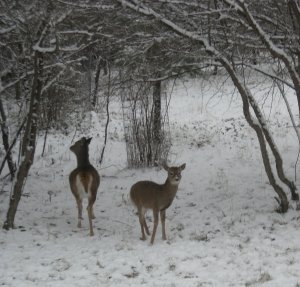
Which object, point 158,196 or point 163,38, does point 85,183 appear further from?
point 163,38

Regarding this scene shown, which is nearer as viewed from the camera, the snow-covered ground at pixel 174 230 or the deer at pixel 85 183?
the snow-covered ground at pixel 174 230

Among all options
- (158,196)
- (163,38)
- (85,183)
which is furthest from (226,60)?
(85,183)

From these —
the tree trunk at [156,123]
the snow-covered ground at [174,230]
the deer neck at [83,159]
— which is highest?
the tree trunk at [156,123]

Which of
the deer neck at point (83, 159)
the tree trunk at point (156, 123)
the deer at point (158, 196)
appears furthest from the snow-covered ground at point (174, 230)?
the deer neck at point (83, 159)

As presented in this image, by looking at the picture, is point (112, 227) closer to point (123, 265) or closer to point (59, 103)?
point (123, 265)

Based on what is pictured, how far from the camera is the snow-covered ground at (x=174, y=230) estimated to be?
244 inches

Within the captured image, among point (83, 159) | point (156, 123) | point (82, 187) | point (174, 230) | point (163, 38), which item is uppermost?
point (163, 38)

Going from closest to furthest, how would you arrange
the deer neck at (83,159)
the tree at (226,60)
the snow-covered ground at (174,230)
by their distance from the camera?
1. the snow-covered ground at (174,230)
2. the tree at (226,60)
3. the deer neck at (83,159)

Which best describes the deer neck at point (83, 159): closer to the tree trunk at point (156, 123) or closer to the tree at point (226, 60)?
the tree at point (226, 60)

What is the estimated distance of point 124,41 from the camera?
868cm

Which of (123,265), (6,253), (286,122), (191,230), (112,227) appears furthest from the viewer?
(286,122)

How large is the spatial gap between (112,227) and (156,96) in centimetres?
528

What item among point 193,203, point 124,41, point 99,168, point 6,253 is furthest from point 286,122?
point 6,253

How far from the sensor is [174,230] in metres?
8.33
